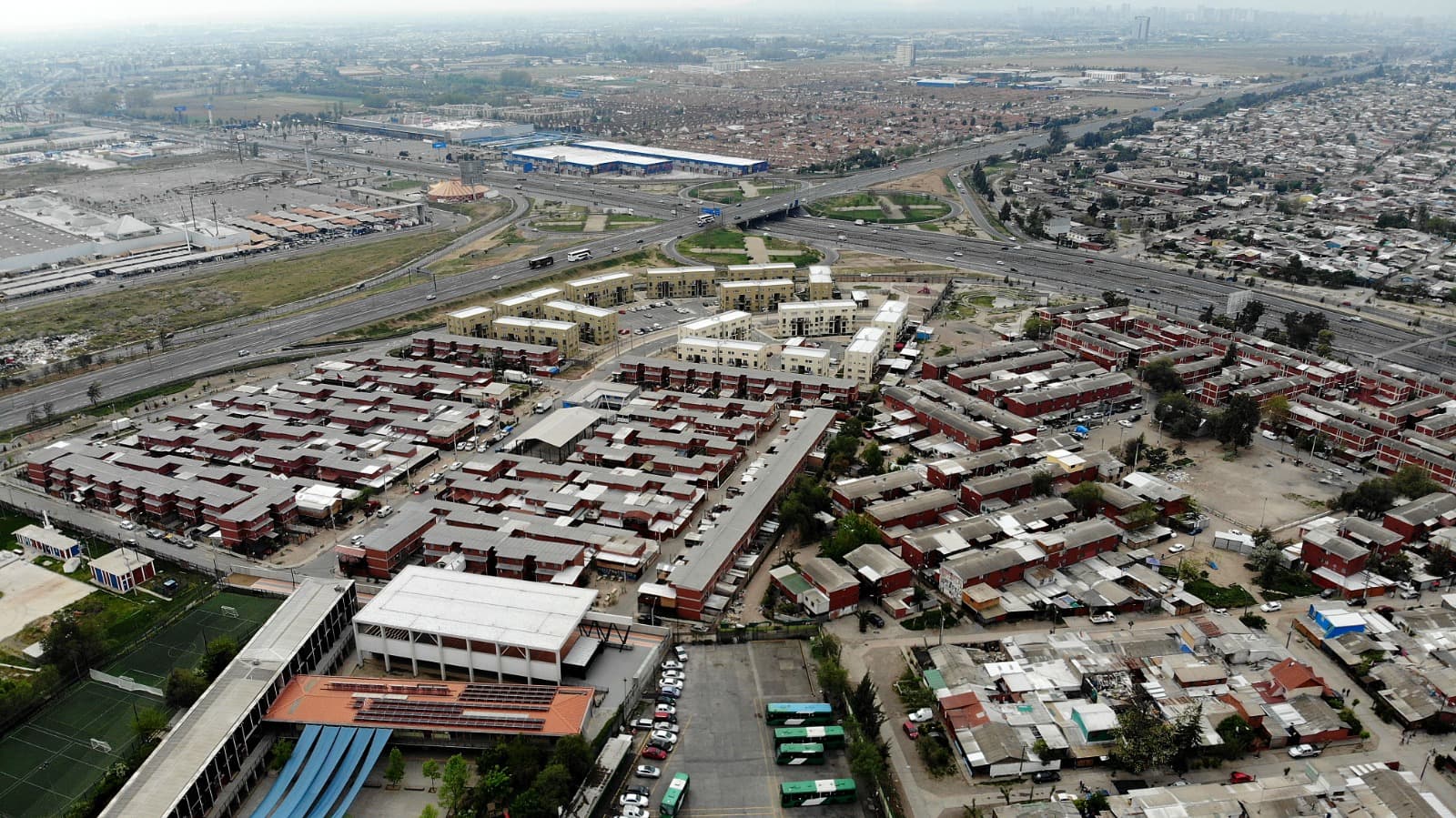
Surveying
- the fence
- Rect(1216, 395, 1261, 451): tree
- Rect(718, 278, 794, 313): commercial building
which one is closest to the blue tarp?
the fence

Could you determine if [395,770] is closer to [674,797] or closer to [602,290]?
[674,797]

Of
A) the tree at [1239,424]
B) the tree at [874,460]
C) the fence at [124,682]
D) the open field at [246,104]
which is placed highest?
the open field at [246,104]

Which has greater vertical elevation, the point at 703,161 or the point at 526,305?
the point at 703,161

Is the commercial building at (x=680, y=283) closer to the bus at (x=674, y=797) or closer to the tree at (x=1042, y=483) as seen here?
the tree at (x=1042, y=483)

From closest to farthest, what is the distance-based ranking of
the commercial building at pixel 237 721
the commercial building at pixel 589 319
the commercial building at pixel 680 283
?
the commercial building at pixel 237 721 → the commercial building at pixel 589 319 → the commercial building at pixel 680 283

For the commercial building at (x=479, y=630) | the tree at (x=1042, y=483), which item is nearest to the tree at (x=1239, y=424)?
the tree at (x=1042, y=483)

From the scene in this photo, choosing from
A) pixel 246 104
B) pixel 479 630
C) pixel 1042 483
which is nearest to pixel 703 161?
pixel 1042 483

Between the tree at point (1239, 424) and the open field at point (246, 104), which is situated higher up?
the open field at point (246, 104)
